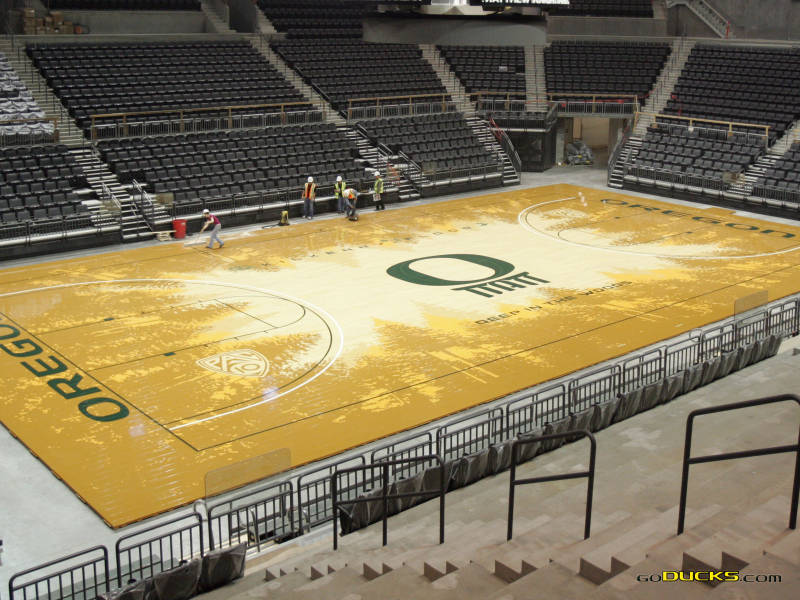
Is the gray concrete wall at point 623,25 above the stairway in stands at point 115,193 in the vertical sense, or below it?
above

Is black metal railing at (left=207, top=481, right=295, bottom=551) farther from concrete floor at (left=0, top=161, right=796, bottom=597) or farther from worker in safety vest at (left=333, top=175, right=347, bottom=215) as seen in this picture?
worker in safety vest at (left=333, top=175, right=347, bottom=215)

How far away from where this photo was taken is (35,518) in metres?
13.4

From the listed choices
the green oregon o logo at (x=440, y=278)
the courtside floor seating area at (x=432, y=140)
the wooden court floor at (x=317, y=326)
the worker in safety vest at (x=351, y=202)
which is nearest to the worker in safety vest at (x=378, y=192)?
the worker in safety vest at (x=351, y=202)

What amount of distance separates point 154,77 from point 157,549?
28232 millimetres

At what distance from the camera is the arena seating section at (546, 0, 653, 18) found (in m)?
49.1

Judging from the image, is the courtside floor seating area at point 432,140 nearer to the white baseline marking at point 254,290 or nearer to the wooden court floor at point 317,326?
the wooden court floor at point 317,326

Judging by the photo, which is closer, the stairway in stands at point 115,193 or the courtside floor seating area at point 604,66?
the stairway in stands at point 115,193

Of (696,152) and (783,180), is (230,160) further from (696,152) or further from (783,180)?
(783,180)

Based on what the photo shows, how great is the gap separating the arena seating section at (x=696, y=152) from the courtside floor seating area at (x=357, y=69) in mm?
10469

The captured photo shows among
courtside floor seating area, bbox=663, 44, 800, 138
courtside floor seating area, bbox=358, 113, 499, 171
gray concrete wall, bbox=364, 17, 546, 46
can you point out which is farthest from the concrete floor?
courtside floor seating area, bbox=663, 44, 800, 138

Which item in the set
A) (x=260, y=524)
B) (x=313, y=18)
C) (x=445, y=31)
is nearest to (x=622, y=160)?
(x=313, y=18)

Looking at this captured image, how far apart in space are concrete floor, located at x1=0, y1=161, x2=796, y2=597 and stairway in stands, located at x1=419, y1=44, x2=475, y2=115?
31069mm

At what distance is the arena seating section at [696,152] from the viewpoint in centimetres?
3647

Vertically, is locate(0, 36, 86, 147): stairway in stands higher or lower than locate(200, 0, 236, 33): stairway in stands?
lower
